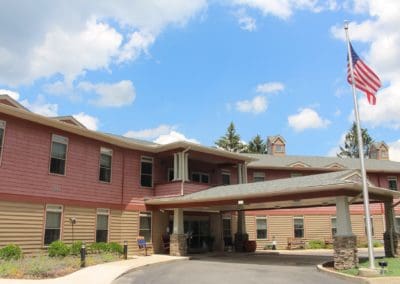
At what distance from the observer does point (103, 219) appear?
72.9 ft

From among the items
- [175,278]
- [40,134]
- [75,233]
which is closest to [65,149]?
[40,134]

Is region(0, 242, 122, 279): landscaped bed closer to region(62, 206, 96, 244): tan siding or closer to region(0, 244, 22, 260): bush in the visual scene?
region(0, 244, 22, 260): bush

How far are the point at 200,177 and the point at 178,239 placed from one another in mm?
6705

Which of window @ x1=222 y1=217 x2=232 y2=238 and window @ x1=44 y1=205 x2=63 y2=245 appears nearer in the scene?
window @ x1=44 y1=205 x2=63 y2=245

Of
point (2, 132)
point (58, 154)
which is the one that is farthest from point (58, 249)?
point (2, 132)

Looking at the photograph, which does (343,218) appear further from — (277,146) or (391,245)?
(277,146)

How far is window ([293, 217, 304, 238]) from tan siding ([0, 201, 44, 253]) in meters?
20.2

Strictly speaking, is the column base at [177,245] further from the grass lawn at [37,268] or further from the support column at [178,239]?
the grass lawn at [37,268]

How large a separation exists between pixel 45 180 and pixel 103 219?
4.12 m

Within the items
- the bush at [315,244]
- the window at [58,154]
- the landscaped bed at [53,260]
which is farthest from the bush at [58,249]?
the bush at [315,244]

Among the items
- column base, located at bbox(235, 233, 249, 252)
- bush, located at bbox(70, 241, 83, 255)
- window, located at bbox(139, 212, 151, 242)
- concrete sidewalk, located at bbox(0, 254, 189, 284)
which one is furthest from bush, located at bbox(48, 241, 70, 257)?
column base, located at bbox(235, 233, 249, 252)

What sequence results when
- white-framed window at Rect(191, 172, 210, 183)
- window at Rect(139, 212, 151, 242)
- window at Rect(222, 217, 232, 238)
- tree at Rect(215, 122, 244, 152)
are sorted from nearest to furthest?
window at Rect(139, 212, 151, 242)
white-framed window at Rect(191, 172, 210, 183)
window at Rect(222, 217, 232, 238)
tree at Rect(215, 122, 244, 152)

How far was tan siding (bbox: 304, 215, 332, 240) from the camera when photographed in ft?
108

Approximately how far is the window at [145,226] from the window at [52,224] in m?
5.33
